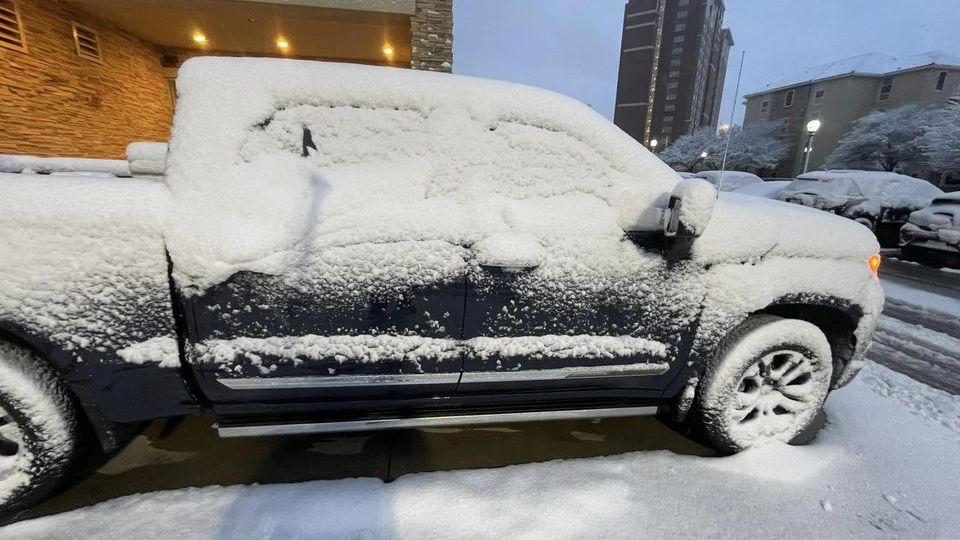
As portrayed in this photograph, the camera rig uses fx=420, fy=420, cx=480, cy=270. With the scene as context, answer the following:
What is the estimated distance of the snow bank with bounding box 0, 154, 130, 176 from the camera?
11.3ft

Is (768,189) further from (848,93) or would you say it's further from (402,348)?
(848,93)

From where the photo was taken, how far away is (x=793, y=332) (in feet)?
7.09

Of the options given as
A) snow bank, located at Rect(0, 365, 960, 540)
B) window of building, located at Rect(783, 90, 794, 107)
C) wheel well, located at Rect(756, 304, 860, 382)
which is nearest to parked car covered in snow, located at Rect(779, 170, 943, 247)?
wheel well, located at Rect(756, 304, 860, 382)

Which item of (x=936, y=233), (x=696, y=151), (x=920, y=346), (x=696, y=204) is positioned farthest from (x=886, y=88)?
(x=696, y=204)

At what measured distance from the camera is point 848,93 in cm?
3591

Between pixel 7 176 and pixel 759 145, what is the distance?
4292cm

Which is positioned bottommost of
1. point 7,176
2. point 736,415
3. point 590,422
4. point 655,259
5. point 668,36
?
point 590,422

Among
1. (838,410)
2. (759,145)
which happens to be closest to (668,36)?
(759,145)

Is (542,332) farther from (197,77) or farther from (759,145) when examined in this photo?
(759,145)

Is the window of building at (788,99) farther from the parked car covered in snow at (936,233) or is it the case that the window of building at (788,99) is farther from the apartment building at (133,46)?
the apartment building at (133,46)

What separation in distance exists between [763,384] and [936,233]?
8.34m

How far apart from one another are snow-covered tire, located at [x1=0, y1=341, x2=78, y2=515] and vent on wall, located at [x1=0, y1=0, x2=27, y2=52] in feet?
25.4

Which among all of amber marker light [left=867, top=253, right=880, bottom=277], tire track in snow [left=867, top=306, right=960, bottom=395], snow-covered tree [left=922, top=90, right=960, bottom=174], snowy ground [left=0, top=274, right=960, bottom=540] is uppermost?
snow-covered tree [left=922, top=90, right=960, bottom=174]

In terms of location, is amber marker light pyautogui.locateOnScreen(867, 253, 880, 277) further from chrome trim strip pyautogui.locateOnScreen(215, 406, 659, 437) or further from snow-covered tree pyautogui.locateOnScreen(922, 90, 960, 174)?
snow-covered tree pyautogui.locateOnScreen(922, 90, 960, 174)
